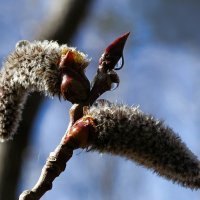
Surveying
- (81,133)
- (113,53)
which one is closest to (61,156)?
(81,133)

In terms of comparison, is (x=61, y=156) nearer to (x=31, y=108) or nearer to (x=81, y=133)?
(x=81, y=133)

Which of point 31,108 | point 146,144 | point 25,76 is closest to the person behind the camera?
point 146,144

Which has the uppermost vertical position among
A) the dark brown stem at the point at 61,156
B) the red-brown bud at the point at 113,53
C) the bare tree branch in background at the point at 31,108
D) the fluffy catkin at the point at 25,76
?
the bare tree branch in background at the point at 31,108

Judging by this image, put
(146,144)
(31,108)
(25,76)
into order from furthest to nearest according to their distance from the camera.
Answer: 1. (31,108)
2. (25,76)
3. (146,144)

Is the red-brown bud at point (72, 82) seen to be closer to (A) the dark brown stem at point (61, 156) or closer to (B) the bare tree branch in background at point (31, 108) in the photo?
(A) the dark brown stem at point (61, 156)

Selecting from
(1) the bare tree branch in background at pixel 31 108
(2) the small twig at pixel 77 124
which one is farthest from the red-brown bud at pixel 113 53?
(1) the bare tree branch in background at pixel 31 108

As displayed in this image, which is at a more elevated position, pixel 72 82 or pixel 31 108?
pixel 31 108

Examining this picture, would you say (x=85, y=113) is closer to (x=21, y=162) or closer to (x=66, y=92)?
(x=66, y=92)
